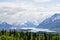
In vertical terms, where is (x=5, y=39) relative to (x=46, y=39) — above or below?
above

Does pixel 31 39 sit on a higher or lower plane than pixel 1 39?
lower

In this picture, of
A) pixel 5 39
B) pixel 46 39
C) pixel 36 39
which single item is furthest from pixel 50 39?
pixel 5 39

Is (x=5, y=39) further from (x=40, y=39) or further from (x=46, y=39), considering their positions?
(x=46, y=39)

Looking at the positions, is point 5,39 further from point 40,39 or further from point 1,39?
point 40,39

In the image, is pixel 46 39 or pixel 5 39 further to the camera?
pixel 46 39

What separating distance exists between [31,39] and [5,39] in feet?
154

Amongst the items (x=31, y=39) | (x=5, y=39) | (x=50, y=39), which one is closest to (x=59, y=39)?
(x=50, y=39)

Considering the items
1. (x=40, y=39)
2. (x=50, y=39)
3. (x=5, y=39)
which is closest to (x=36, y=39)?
(x=40, y=39)

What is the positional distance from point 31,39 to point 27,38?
223 inches

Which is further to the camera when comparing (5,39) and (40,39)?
(40,39)

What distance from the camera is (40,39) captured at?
508 feet

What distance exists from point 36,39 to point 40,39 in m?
3.11

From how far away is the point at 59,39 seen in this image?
158 metres

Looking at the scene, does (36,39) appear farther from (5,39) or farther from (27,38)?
(5,39)
